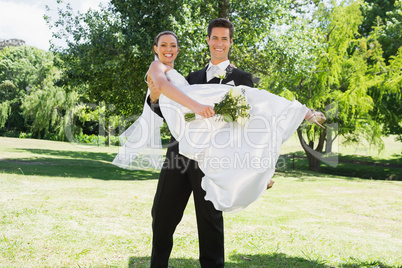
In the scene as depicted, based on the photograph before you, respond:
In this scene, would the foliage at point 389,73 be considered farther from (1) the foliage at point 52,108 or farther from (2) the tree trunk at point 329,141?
(1) the foliage at point 52,108

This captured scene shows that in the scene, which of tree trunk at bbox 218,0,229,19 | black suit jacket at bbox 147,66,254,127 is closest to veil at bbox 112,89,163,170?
black suit jacket at bbox 147,66,254,127

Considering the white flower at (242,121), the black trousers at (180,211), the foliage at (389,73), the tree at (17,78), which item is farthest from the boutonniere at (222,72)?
the tree at (17,78)

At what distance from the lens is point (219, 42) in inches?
122

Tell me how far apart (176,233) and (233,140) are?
364cm

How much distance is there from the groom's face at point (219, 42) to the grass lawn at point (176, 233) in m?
2.71

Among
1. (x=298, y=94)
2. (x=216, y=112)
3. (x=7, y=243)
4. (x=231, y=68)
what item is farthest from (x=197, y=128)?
(x=298, y=94)

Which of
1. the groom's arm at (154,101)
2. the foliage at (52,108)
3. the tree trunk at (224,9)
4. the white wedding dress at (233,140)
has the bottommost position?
the white wedding dress at (233,140)

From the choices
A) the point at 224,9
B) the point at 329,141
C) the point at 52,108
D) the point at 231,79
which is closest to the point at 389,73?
the point at 329,141

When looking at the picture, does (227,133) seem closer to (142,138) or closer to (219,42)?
(219,42)

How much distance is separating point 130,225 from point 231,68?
165 inches

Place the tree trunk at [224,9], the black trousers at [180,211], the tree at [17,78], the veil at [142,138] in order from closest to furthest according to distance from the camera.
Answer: the black trousers at [180,211], the veil at [142,138], the tree trunk at [224,9], the tree at [17,78]

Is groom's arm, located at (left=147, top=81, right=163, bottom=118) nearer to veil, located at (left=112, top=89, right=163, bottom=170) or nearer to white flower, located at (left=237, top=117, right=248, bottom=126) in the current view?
veil, located at (left=112, top=89, right=163, bottom=170)

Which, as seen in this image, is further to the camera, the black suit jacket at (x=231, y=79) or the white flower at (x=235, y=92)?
the black suit jacket at (x=231, y=79)

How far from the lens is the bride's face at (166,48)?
324cm
